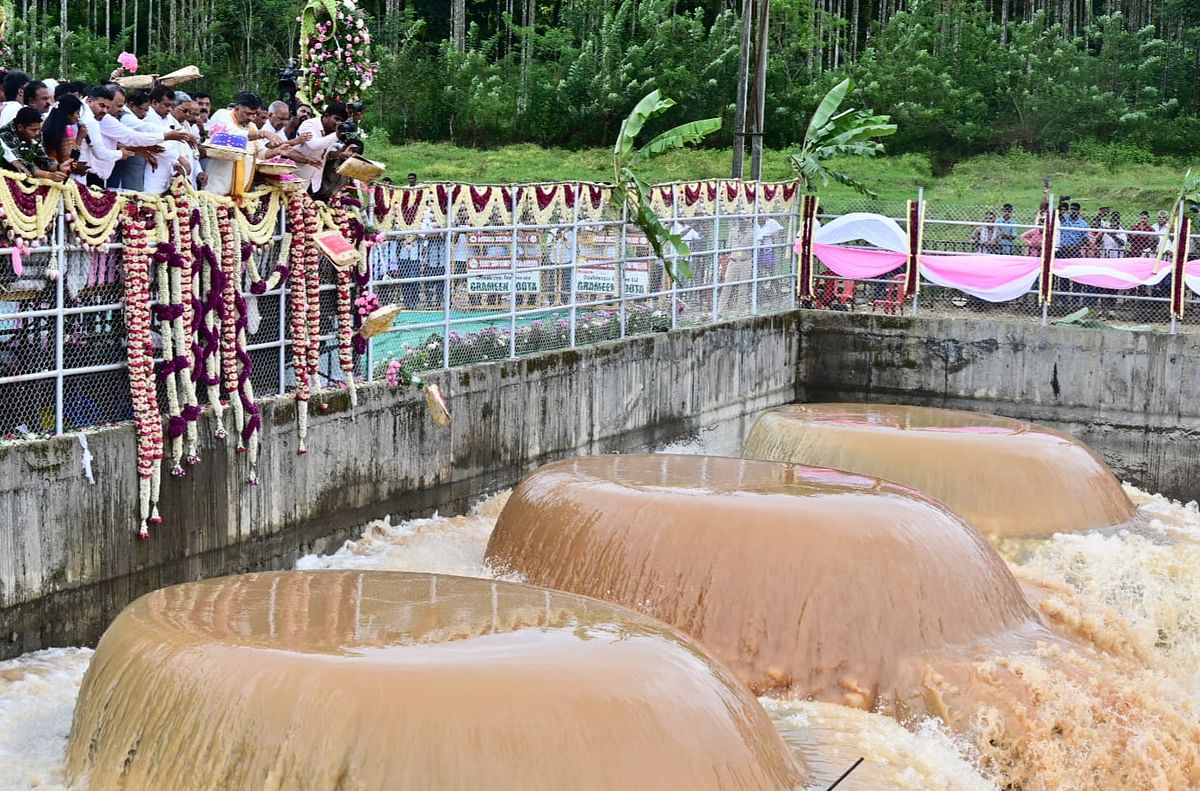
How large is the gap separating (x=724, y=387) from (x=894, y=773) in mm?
9457

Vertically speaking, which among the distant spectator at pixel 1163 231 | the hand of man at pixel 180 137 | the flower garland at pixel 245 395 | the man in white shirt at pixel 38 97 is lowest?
the flower garland at pixel 245 395

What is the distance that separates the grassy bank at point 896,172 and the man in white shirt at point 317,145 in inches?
906

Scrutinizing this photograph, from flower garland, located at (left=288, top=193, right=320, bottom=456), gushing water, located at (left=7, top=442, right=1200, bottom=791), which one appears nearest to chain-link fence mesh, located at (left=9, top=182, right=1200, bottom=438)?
flower garland, located at (left=288, top=193, right=320, bottom=456)

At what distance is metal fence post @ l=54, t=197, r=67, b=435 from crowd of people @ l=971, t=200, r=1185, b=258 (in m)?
11.7

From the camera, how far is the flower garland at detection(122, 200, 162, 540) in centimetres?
920

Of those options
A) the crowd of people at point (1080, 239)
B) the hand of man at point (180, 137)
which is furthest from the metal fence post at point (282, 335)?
the crowd of people at point (1080, 239)

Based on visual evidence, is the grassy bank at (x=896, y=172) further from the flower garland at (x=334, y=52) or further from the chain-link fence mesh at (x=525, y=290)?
the flower garland at (x=334, y=52)

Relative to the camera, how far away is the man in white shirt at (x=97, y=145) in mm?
9500

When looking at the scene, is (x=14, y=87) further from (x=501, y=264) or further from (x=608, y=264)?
(x=608, y=264)

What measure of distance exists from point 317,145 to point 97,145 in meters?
1.83

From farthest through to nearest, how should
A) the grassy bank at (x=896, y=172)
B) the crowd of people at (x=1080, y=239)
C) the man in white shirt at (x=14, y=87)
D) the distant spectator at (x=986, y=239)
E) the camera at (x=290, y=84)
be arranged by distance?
the grassy bank at (x=896, y=172) < the distant spectator at (x=986, y=239) < the crowd of people at (x=1080, y=239) < the camera at (x=290, y=84) < the man in white shirt at (x=14, y=87)

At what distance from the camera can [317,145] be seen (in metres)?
11.0

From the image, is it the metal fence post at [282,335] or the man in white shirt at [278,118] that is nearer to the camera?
the metal fence post at [282,335]

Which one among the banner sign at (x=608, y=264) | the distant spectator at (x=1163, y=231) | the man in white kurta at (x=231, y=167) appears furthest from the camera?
the distant spectator at (x=1163, y=231)
